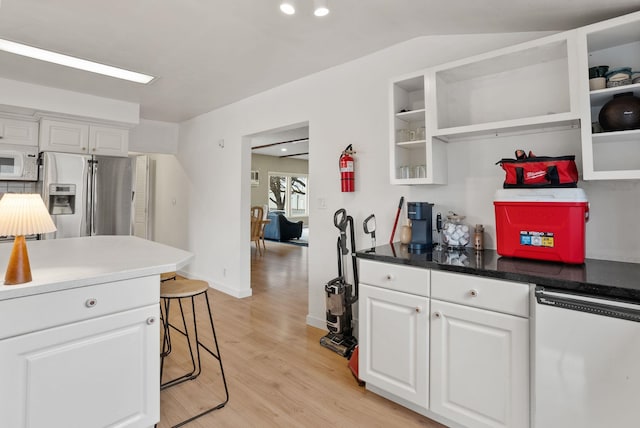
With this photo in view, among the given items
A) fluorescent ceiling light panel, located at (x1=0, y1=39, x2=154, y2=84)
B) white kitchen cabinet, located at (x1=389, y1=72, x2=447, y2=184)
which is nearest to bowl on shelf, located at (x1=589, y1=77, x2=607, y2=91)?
white kitchen cabinet, located at (x1=389, y1=72, x2=447, y2=184)

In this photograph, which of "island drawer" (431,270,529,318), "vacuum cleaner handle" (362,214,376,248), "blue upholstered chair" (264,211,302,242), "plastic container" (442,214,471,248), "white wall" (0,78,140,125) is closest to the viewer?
"island drawer" (431,270,529,318)

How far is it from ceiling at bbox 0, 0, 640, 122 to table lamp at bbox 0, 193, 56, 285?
1.49 metres

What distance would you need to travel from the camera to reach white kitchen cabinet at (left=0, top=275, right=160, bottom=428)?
4.09 ft

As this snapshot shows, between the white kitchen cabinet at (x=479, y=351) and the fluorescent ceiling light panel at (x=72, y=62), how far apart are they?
136 inches

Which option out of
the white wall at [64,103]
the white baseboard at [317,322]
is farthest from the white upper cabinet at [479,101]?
the white wall at [64,103]

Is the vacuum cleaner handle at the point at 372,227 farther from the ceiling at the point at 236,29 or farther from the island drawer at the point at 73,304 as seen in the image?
the island drawer at the point at 73,304

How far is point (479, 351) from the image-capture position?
158 centimetres

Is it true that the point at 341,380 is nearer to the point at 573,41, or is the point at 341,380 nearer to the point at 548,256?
the point at 548,256

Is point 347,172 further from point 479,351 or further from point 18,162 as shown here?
point 18,162

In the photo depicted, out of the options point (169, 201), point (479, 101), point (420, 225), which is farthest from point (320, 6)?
point (169, 201)

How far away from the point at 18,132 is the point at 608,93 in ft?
17.4

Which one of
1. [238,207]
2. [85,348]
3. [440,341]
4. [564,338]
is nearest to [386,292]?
[440,341]

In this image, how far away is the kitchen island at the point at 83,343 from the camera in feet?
4.09

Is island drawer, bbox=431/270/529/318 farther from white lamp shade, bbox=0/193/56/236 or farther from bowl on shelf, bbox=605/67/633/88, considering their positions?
white lamp shade, bbox=0/193/56/236
